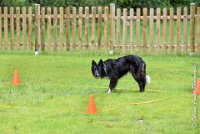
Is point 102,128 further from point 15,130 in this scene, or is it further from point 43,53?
point 43,53

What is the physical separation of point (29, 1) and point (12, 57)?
11.5m

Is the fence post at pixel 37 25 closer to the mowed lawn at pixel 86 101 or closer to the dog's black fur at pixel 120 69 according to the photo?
the mowed lawn at pixel 86 101

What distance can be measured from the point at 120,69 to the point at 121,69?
1.0 inches

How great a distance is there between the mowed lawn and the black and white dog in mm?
313

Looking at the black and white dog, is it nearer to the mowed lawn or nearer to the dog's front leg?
the dog's front leg

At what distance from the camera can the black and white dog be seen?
538 inches

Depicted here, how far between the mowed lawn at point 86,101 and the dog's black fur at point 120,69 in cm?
33

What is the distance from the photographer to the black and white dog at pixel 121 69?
1366 centimetres

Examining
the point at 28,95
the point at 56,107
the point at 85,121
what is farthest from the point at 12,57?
the point at 85,121

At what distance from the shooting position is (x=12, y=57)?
20734mm

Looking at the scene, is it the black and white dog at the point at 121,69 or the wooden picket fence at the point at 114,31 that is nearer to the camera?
the black and white dog at the point at 121,69

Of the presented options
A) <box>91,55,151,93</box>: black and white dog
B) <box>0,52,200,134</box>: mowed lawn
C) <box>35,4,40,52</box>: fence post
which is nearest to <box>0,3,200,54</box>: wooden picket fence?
<box>35,4,40,52</box>: fence post

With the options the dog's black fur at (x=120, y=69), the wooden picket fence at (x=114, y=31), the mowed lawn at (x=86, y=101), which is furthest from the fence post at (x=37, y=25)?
the dog's black fur at (x=120, y=69)

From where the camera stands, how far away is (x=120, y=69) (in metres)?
13.8
